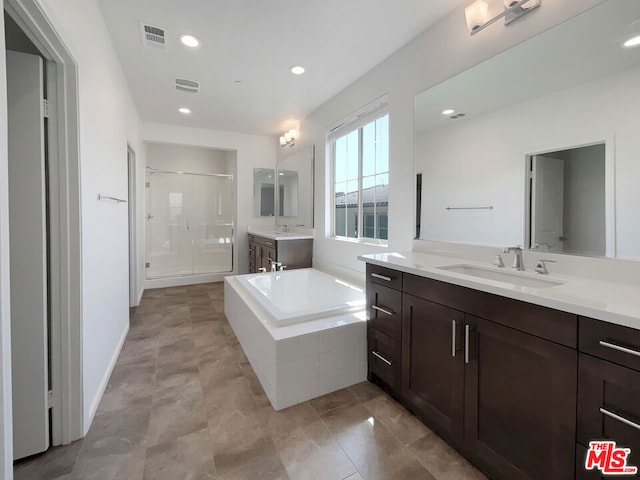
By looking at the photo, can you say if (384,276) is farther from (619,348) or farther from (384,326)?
(619,348)

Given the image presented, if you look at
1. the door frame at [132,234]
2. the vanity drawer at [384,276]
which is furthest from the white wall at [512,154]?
the door frame at [132,234]

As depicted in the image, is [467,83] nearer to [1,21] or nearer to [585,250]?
[585,250]

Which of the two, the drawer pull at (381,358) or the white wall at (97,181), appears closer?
the white wall at (97,181)

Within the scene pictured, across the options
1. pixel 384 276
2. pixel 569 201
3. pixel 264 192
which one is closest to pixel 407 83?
pixel 569 201

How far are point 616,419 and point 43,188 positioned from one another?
2298 mm

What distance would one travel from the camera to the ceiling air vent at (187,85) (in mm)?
2953

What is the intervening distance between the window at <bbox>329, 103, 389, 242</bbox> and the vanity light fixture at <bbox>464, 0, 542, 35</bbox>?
959 mm

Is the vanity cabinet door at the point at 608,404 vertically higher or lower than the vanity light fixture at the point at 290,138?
lower

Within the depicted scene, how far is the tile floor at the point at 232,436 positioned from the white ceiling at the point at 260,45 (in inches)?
97.0

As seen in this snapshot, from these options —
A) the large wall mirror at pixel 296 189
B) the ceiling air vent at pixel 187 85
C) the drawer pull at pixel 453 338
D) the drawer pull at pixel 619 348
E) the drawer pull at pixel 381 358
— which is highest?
the ceiling air vent at pixel 187 85

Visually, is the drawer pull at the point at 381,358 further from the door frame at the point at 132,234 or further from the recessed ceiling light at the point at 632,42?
the door frame at the point at 132,234

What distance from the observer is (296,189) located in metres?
4.27

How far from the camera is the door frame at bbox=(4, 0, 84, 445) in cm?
138

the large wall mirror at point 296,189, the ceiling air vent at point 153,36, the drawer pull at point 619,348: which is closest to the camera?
the drawer pull at point 619,348
